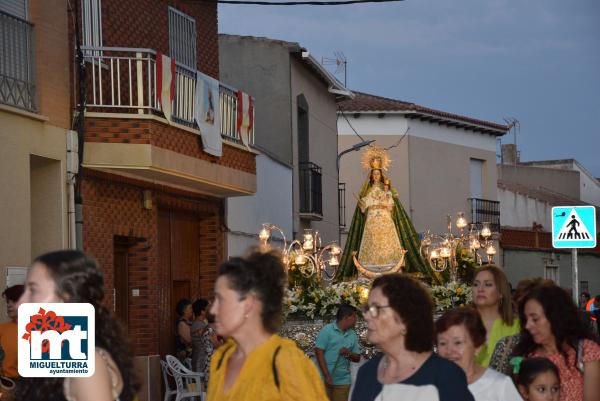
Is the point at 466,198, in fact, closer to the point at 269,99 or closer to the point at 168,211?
the point at 269,99

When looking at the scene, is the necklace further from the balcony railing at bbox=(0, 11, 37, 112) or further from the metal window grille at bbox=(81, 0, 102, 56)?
the metal window grille at bbox=(81, 0, 102, 56)

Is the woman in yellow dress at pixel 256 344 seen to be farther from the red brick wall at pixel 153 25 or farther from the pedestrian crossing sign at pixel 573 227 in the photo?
the red brick wall at pixel 153 25

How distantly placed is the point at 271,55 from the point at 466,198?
16.4 meters

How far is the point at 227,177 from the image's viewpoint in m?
21.0

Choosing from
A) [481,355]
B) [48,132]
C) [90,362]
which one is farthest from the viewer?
[48,132]

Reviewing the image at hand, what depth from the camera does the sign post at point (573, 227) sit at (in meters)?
13.8

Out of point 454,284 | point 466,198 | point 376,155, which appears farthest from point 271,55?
point 466,198

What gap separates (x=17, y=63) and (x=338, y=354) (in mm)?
5439

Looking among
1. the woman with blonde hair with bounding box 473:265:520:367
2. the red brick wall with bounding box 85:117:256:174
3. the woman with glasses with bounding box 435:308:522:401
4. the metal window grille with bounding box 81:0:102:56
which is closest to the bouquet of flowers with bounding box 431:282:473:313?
the red brick wall with bounding box 85:117:256:174

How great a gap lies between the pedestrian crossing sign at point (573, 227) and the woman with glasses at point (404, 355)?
25.6 ft

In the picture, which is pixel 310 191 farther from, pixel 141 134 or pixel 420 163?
pixel 141 134

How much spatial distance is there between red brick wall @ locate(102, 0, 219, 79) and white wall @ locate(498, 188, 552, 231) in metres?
27.0

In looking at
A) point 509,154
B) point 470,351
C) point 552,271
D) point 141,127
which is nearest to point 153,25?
point 141,127

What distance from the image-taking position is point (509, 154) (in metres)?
58.1
